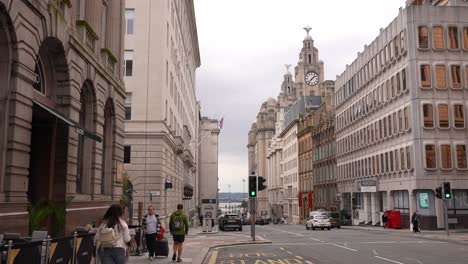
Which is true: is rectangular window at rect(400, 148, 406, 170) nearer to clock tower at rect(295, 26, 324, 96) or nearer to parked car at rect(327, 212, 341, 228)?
parked car at rect(327, 212, 341, 228)

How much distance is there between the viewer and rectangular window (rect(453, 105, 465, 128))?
44875 mm

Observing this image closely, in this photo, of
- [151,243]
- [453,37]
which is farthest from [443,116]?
[151,243]

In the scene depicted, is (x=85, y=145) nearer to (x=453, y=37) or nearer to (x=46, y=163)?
(x=46, y=163)

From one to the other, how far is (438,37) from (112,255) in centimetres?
4346

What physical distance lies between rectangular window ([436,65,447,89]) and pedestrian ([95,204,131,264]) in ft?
137

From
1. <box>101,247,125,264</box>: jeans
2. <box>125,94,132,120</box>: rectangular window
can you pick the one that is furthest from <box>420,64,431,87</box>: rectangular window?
<box>101,247,125,264</box>: jeans

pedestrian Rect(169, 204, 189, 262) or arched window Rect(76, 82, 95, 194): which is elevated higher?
arched window Rect(76, 82, 95, 194)

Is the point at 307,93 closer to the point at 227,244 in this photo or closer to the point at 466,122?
the point at 466,122

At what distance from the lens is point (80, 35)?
1714 centimetres

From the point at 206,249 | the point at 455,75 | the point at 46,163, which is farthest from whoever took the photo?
the point at 455,75

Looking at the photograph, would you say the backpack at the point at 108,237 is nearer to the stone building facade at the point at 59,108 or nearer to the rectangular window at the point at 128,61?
the stone building facade at the point at 59,108

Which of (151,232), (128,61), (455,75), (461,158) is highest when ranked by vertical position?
(455,75)

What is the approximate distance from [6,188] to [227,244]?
48.4 ft

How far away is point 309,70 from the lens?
430 ft
